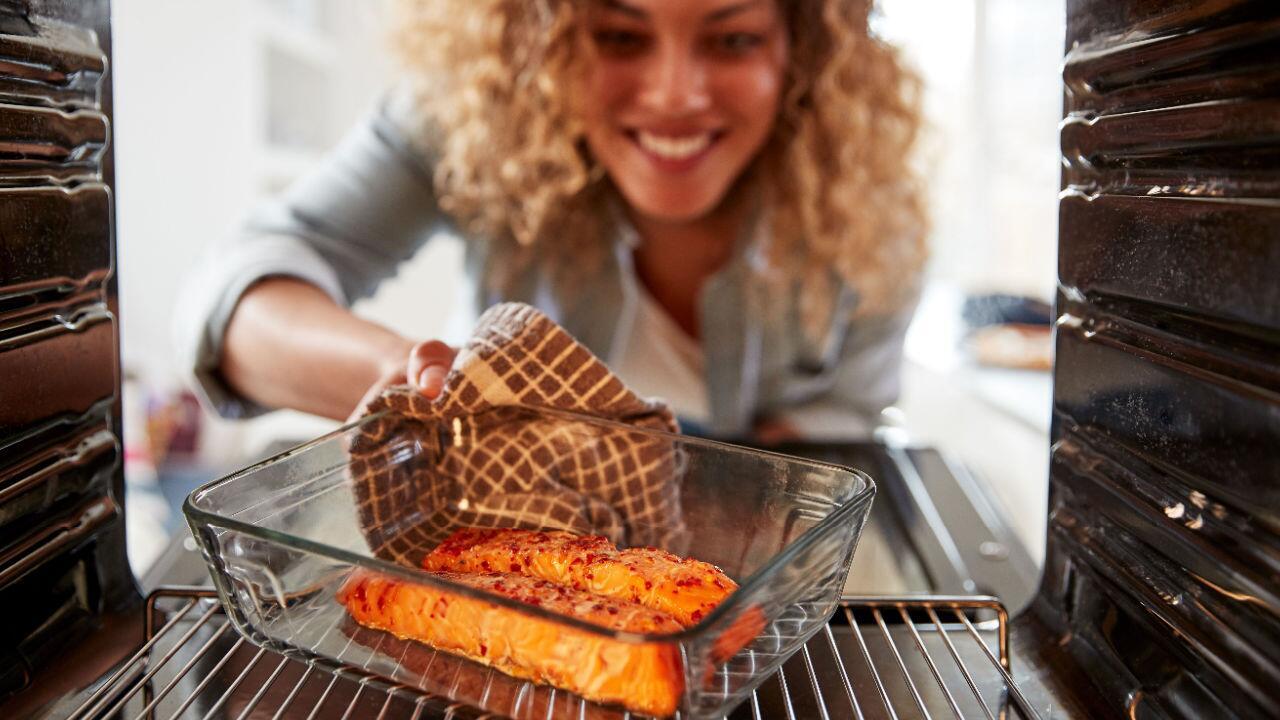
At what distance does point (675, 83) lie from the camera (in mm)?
1286

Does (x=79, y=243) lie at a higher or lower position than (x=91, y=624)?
higher

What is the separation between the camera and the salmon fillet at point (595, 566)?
54cm

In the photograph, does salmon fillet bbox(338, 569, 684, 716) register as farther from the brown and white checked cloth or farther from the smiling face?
the smiling face

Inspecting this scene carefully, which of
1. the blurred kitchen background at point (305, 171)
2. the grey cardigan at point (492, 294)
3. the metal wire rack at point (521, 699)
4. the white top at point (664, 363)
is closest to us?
the metal wire rack at point (521, 699)

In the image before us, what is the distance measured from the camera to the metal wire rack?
52 centimetres

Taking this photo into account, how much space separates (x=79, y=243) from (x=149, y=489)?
2119mm

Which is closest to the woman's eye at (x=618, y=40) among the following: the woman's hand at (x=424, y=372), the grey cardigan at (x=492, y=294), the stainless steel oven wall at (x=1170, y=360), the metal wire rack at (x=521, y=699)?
the grey cardigan at (x=492, y=294)

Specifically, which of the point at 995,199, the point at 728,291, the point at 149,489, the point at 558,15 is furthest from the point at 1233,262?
the point at 995,199

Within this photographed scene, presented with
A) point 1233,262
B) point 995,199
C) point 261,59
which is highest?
point 261,59

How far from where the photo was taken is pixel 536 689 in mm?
486

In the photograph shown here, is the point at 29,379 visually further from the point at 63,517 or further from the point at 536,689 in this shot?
the point at 536,689

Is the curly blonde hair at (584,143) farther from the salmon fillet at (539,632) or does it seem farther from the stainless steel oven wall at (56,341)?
the salmon fillet at (539,632)

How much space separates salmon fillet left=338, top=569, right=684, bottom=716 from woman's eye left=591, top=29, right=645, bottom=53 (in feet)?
3.04

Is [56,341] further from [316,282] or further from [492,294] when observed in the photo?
[492,294]
